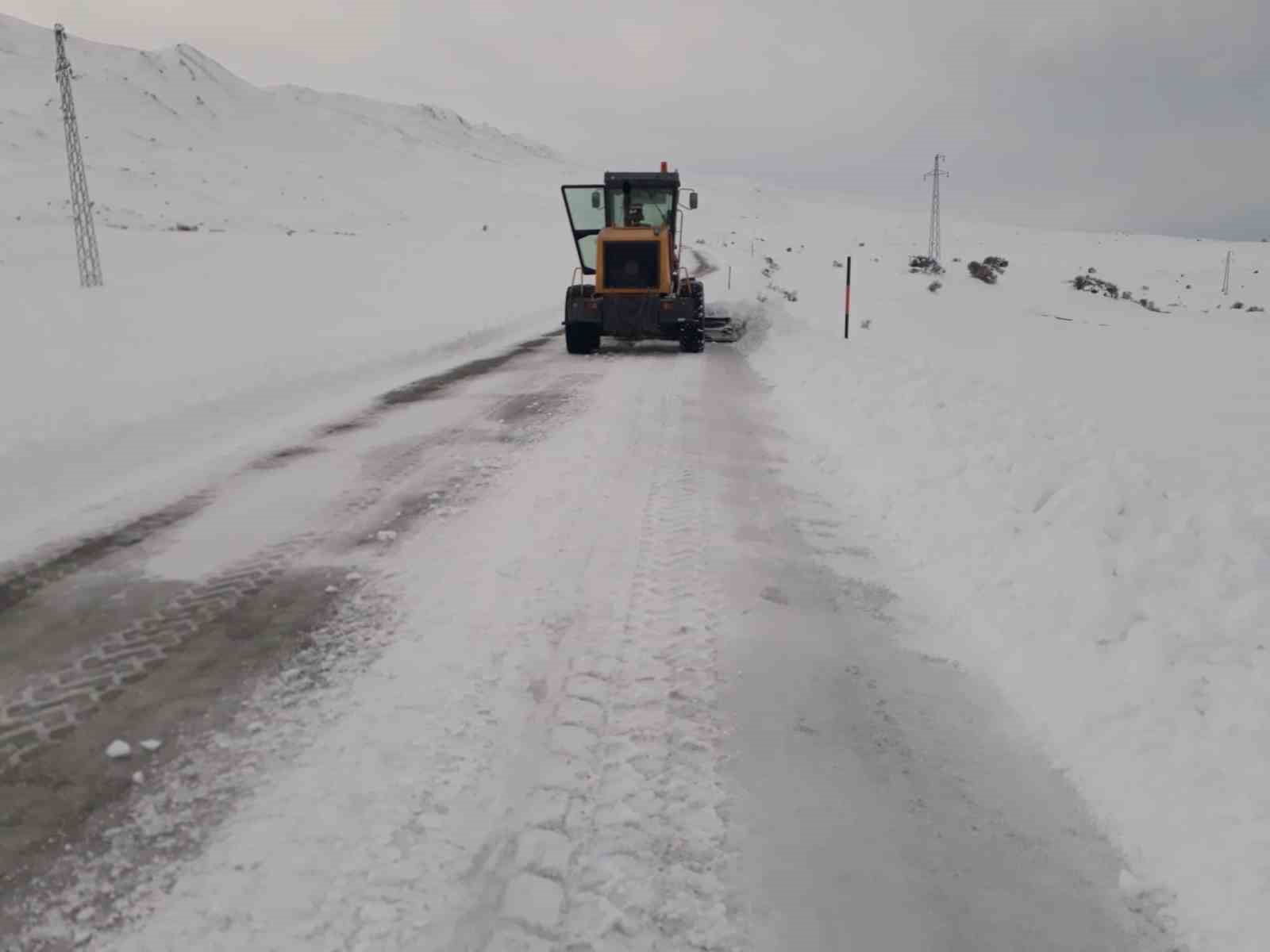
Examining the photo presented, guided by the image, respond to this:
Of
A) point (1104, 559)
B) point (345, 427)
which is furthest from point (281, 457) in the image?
point (1104, 559)

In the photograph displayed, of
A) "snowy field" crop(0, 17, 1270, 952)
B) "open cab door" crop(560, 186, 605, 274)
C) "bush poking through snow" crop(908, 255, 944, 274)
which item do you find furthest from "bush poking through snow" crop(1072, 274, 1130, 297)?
"open cab door" crop(560, 186, 605, 274)

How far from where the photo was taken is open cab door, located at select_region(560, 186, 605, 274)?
15320 millimetres

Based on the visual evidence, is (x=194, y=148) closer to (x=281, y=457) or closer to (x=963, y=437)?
(x=281, y=457)

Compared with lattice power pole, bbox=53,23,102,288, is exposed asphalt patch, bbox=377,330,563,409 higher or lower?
lower

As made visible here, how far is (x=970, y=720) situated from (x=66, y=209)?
178 ft

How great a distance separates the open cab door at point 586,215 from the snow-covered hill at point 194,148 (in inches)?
1432

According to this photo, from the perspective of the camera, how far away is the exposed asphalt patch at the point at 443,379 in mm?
10133

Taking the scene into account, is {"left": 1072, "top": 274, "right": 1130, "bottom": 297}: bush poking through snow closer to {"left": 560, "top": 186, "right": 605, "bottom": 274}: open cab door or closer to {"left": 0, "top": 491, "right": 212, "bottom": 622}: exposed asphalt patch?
{"left": 560, "top": 186, "right": 605, "bottom": 274}: open cab door

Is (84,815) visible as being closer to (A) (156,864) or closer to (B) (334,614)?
(A) (156,864)

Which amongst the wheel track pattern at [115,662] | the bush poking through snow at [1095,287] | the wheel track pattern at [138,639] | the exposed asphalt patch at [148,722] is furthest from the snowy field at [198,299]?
the bush poking through snow at [1095,287]

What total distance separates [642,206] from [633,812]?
46.8 feet

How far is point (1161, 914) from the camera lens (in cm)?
236

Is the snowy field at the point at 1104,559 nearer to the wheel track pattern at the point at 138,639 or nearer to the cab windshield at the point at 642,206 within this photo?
the wheel track pattern at the point at 138,639

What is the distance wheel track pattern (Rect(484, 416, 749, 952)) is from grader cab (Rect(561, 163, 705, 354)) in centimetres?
1078
